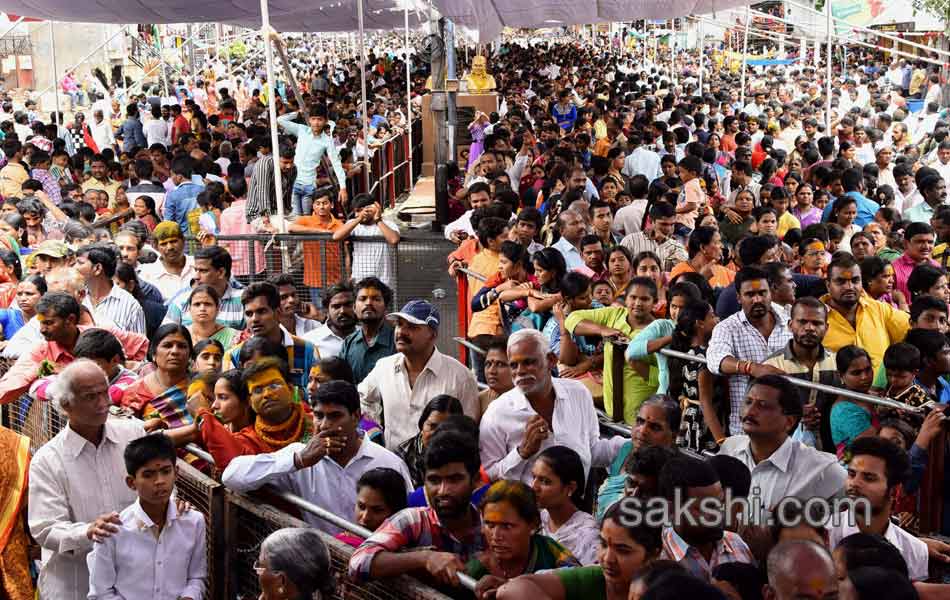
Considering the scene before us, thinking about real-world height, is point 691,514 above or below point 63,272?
below

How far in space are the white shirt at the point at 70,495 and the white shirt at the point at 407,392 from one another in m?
1.49

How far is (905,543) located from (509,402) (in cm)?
193

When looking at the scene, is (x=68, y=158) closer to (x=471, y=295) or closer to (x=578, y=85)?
(x=471, y=295)

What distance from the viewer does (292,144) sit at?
1580cm

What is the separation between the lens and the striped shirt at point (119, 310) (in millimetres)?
8195

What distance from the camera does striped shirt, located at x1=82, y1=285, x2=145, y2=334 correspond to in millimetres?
8195

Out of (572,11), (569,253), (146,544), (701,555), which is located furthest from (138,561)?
(572,11)

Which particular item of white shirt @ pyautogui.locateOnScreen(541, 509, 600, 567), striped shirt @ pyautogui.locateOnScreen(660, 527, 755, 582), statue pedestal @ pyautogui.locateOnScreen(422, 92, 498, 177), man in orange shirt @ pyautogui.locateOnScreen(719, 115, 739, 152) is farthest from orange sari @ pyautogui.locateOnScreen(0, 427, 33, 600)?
statue pedestal @ pyautogui.locateOnScreen(422, 92, 498, 177)

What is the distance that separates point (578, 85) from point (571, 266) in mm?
27910

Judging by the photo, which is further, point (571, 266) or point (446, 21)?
point (446, 21)

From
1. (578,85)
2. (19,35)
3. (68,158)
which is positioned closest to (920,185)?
(68,158)

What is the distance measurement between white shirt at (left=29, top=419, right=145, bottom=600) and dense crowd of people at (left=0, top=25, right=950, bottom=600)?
0.5 inches

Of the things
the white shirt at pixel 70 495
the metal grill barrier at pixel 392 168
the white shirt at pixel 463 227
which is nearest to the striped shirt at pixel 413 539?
the white shirt at pixel 70 495

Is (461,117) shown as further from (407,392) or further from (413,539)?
(413,539)
